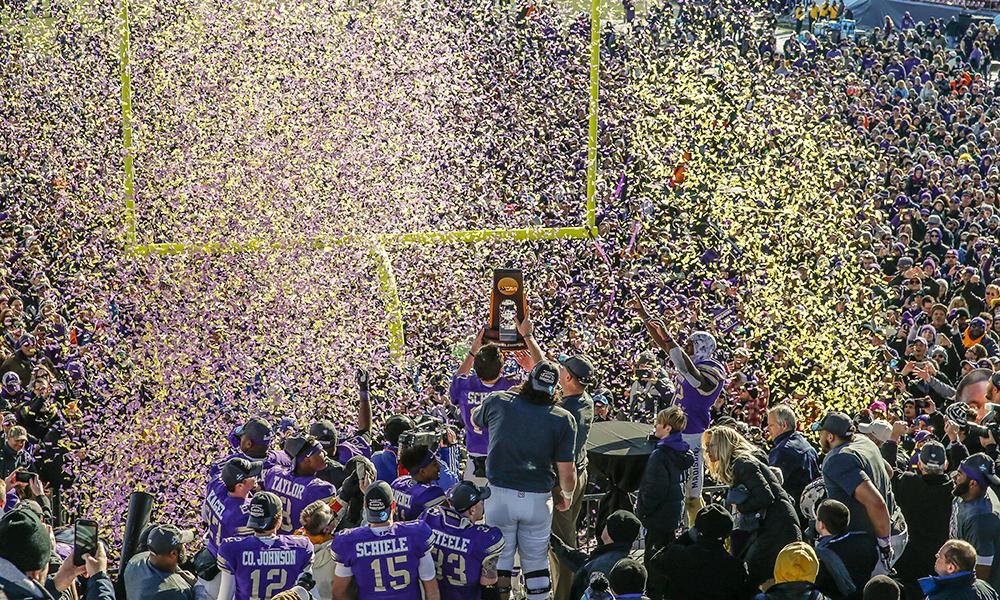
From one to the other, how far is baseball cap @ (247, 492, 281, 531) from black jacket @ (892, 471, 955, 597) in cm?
345

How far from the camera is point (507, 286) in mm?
8102

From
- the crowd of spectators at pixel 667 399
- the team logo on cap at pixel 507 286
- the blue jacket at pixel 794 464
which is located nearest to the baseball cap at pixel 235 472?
the crowd of spectators at pixel 667 399

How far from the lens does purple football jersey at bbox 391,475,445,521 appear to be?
20.4 ft

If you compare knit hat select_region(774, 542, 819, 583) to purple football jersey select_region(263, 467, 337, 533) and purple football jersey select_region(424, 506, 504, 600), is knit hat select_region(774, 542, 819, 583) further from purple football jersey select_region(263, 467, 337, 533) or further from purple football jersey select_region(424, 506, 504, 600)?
purple football jersey select_region(263, 467, 337, 533)

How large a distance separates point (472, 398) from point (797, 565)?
2626 mm

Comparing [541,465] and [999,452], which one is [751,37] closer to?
[999,452]

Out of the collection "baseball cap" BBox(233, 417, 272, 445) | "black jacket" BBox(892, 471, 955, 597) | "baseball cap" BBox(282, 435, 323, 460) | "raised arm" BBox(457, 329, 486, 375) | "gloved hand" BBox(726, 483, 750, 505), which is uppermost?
"raised arm" BBox(457, 329, 486, 375)

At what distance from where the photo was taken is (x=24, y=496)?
26.9 ft

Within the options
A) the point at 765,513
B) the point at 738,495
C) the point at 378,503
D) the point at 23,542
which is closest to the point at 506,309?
the point at 738,495

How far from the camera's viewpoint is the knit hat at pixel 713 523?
19.8 feet

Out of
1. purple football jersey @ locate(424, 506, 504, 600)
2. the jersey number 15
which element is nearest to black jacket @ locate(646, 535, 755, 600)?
purple football jersey @ locate(424, 506, 504, 600)

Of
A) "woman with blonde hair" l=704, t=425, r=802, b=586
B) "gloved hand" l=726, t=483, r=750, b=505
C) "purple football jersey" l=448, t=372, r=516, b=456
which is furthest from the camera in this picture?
"purple football jersey" l=448, t=372, r=516, b=456

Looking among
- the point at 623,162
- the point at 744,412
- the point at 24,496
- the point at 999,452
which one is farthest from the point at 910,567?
the point at 623,162

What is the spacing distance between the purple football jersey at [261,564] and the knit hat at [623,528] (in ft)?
4.73
